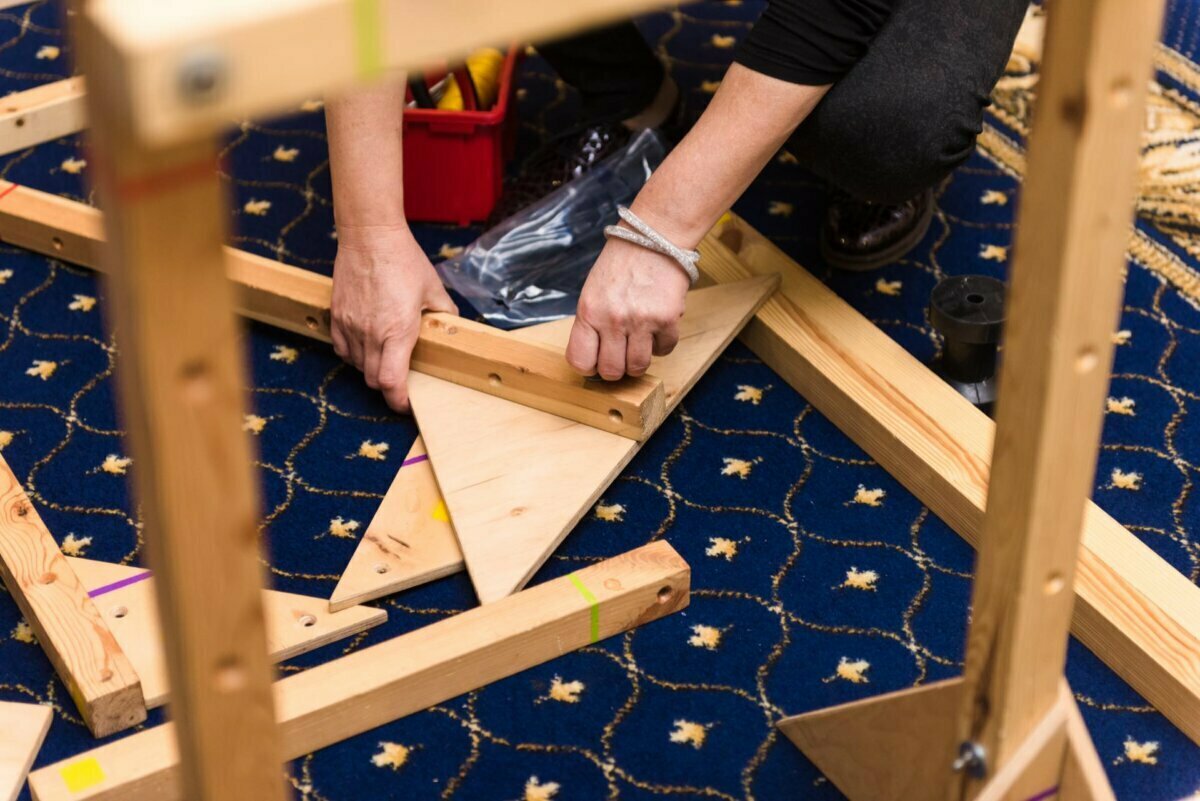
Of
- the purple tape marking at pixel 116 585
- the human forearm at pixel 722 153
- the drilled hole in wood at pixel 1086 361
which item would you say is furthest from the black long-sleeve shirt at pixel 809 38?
the purple tape marking at pixel 116 585

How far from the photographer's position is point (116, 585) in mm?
1246

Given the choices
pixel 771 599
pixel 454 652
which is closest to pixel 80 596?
pixel 454 652

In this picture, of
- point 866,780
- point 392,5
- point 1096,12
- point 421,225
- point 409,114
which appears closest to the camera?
point 392,5

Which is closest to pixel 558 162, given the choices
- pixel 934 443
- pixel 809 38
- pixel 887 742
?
pixel 809 38

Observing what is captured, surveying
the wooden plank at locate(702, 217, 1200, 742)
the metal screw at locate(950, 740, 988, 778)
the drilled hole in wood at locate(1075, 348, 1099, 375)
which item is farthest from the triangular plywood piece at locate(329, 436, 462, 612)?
the drilled hole in wood at locate(1075, 348, 1099, 375)

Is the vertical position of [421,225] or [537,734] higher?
[421,225]

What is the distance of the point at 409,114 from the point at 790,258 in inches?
18.3

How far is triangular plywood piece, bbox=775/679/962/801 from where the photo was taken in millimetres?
982

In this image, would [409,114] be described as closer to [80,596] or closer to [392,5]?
[80,596]

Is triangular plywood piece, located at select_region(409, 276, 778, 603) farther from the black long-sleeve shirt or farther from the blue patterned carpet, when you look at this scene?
the black long-sleeve shirt

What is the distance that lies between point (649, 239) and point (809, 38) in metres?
0.24

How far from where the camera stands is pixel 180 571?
62 cm

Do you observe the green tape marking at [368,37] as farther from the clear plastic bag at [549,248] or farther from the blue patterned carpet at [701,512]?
the clear plastic bag at [549,248]

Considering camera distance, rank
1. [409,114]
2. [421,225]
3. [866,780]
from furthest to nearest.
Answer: [421,225]
[409,114]
[866,780]
